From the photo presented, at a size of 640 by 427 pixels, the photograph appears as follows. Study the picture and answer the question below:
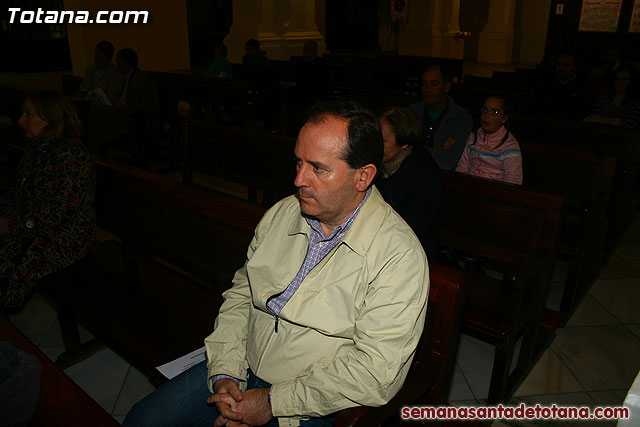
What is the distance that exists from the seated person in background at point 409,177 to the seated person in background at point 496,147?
103cm

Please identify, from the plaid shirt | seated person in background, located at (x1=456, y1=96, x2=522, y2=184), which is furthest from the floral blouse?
seated person in background, located at (x1=456, y1=96, x2=522, y2=184)

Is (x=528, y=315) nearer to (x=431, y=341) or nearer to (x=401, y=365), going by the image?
(x=431, y=341)

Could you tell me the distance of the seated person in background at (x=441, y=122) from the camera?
3729 mm

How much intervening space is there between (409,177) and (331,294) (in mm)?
1006

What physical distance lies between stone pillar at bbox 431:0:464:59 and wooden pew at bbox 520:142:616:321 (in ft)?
43.9

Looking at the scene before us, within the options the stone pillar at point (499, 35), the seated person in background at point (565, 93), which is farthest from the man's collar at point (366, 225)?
the stone pillar at point (499, 35)

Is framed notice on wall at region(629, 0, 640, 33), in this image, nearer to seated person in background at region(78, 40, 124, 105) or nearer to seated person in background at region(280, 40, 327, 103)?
seated person in background at region(280, 40, 327, 103)

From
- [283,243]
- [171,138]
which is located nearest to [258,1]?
[171,138]

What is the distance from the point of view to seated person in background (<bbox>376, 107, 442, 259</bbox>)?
234 cm

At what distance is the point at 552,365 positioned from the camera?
2.86m

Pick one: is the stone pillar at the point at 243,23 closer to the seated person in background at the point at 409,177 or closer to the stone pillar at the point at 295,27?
the stone pillar at the point at 295,27

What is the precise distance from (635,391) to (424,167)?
1669 millimetres

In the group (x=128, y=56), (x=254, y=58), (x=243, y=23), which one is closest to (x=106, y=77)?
(x=128, y=56)

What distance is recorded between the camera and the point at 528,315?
8.29ft
